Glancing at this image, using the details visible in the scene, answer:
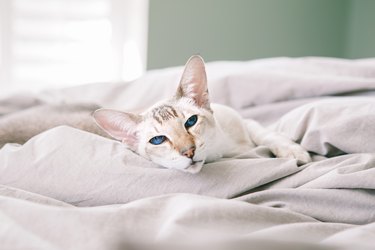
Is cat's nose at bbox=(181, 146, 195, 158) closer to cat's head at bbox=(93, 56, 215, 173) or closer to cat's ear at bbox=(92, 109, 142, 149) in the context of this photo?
cat's head at bbox=(93, 56, 215, 173)

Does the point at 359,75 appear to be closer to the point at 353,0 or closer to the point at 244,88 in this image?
the point at 244,88

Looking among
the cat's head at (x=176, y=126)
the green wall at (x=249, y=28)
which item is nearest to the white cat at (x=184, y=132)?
the cat's head at (x=176, y=126)

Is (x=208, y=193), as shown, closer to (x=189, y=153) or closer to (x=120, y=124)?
(x=189, y=153)

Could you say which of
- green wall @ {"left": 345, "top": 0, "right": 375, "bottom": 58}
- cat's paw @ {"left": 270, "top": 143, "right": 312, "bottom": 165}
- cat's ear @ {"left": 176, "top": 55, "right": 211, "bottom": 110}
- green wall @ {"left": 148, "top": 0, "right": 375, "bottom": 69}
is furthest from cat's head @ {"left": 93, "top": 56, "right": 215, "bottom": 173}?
green wall @ {"left": 345, "top": 0, "right": 375, "bottom": 58}

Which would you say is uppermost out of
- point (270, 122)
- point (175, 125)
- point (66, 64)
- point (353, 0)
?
point (353, 0)

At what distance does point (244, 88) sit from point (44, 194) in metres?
0.83

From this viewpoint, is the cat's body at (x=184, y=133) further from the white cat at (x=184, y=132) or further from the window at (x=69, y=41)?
the window at (x=69, y=41)

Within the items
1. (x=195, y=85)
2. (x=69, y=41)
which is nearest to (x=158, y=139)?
(x=195, y=85)

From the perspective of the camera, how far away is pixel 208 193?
2.88 feet

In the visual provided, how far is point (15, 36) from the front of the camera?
9.96ft

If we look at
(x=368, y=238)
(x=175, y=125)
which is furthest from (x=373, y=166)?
(x=175, y=125)

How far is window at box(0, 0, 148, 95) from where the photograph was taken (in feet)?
9.97

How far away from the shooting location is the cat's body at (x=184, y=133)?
0.94 meters

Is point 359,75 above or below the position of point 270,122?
above
